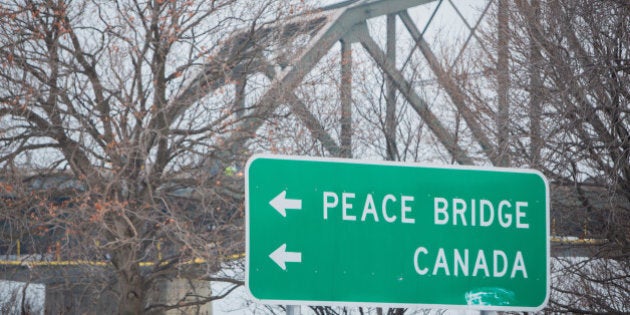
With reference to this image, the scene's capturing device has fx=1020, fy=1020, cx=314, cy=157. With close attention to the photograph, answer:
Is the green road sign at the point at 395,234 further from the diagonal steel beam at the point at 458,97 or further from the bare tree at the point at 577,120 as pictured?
the diagonal steel beam at the point at 458,97

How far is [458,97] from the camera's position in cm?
1848

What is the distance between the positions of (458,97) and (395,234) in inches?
576

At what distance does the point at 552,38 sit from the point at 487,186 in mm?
9165

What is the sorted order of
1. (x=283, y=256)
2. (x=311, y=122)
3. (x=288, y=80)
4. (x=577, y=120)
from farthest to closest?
(x=288, y=80) < (x=311, y=122) < (x=577, y=120) < (x=283, y=256)

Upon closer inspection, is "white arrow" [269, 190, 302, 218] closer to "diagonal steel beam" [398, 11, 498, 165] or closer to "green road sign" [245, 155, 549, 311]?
"green road sign" [245, 155, 549, 311]

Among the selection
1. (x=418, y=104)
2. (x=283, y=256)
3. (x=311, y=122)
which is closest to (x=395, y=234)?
(x=283, y=256)

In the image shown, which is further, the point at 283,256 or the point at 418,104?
the point at 418,104

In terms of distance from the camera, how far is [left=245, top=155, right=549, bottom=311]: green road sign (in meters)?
3.93

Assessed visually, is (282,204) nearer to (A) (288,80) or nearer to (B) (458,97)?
(B) (458,97)

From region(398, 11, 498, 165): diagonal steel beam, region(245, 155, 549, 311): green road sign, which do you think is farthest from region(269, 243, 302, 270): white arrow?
region(398, 11, 498, 165): diagonal steel beam

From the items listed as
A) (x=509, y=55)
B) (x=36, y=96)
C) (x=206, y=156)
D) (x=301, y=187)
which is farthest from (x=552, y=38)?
(x=301, y=187)

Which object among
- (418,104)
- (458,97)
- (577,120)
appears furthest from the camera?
(418,104)

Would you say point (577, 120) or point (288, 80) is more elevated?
point (288, 80)

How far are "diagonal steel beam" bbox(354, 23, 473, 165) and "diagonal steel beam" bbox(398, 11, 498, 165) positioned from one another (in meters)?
0.58
